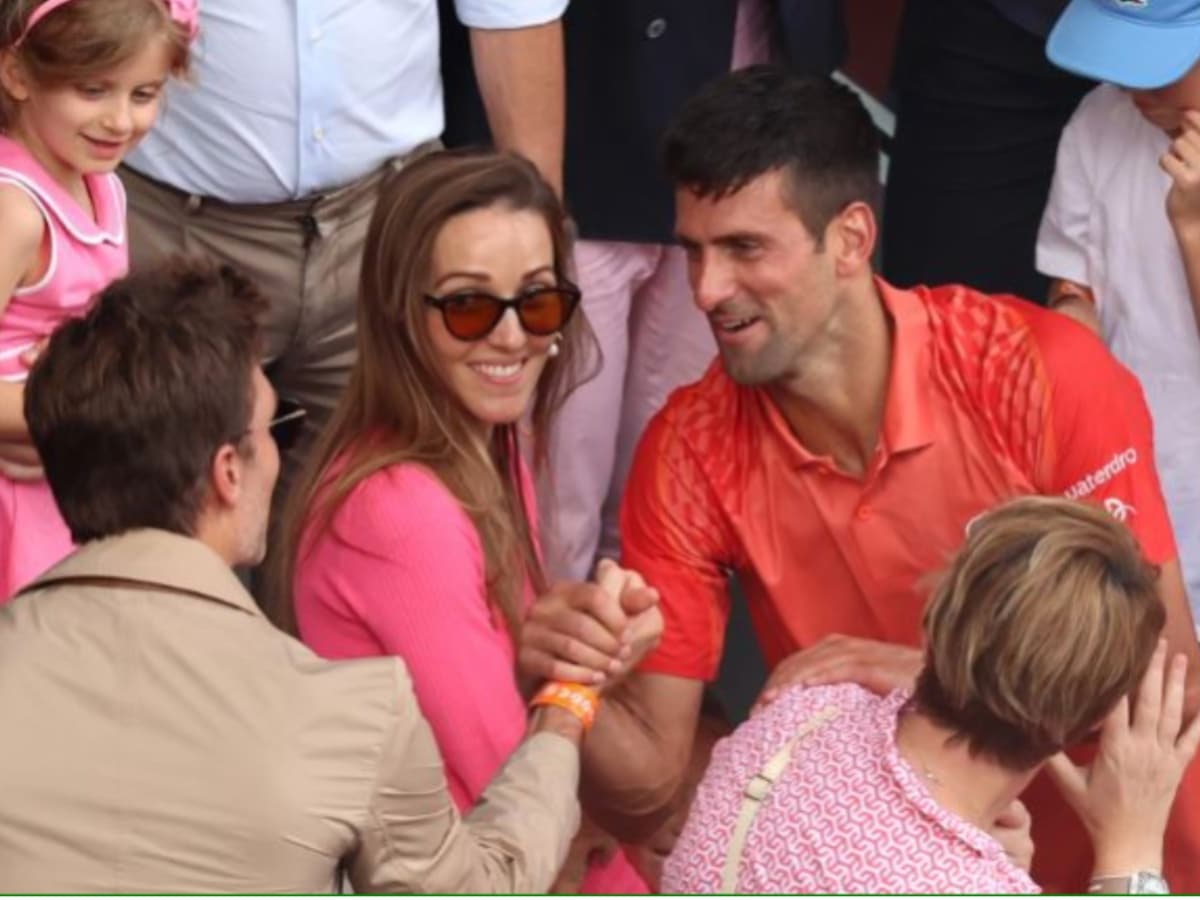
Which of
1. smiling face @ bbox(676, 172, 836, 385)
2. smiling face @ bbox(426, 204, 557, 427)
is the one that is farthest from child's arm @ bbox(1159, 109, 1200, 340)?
smiling face @ bbox(426, 204, 557, 427)

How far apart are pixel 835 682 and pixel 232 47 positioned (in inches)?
54.2

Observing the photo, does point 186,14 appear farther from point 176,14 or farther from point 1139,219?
point 1139,219

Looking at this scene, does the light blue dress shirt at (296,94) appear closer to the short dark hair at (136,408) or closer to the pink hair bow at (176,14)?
the pink hair bow at (176,14)

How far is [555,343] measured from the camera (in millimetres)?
3670

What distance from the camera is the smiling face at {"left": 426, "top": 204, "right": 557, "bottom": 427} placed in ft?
11.5

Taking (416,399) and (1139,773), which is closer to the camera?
(1139,773)

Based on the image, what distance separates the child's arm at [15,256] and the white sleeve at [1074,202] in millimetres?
1615

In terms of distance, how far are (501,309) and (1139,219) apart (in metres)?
1.17

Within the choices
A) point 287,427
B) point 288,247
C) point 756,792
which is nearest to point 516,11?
point 288,247

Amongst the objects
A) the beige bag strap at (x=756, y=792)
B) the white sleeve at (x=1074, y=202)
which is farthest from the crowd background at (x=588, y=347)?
the beige bag strap at (x=756, y=792)

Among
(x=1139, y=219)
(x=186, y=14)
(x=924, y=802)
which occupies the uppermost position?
(x=186, y=14)

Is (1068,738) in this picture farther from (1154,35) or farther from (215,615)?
(1154,35)

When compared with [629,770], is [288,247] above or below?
above

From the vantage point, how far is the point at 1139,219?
4141 millimetres
